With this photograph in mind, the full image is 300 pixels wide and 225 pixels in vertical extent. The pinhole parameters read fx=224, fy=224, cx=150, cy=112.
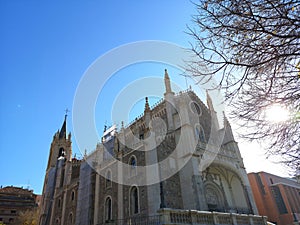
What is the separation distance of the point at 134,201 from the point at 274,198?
1947 centimetres

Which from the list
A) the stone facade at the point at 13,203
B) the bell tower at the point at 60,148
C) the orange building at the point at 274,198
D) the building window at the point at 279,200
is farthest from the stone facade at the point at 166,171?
the stone facade at the point at 13,203

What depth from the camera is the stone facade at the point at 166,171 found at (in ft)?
50.8

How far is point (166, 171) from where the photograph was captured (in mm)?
16031

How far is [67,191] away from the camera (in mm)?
27891

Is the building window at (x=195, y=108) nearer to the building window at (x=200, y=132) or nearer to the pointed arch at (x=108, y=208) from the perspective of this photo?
the building window at (x=200, y=132)

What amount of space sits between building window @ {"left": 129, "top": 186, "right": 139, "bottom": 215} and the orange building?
724 inches

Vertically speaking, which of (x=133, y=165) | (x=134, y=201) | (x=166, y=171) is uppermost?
(x=133, y=165)

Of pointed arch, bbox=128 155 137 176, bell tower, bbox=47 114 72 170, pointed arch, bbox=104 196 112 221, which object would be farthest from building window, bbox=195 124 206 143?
bell tower, bbox=47 114 72 170

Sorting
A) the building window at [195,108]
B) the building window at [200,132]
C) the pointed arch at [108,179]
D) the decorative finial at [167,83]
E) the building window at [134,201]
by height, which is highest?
the decorative finial at [167,83]

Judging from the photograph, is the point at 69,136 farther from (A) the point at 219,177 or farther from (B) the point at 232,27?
(B) the point at 232,27

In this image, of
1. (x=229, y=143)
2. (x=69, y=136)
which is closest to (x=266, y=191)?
(x=229, y=143)

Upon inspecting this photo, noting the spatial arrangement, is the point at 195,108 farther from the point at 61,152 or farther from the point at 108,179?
the point at 61,152

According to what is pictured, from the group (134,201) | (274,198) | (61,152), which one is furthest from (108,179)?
(61,152)

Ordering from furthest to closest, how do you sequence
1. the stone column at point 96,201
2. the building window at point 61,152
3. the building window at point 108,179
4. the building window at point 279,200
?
the building window at point 61,152, the building window at point 279,200, the building window at point 108,179, the stone column at point 96,201
